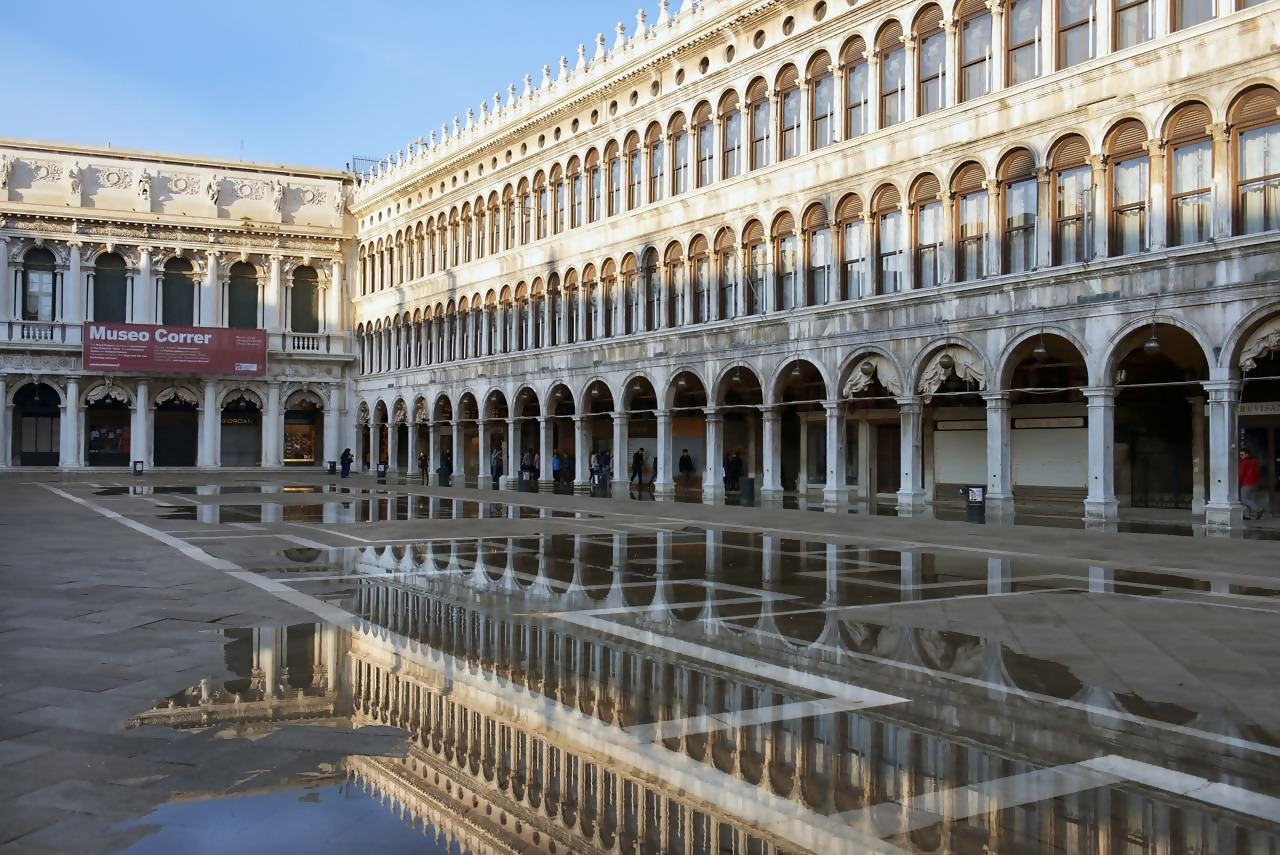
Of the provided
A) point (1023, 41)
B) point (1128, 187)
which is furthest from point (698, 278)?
point (1128, 187)

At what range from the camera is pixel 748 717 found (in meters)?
7.46

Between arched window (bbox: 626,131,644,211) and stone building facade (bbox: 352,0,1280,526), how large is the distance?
0.31 feet

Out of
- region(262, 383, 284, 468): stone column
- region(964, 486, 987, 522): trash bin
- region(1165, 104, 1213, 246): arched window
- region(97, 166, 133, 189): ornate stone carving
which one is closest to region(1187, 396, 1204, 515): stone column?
region(1165, 104, 1213, 246): arched window

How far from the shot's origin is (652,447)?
44.2m

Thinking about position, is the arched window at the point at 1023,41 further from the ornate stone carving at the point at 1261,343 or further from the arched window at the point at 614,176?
the arched window at the point at 614,176

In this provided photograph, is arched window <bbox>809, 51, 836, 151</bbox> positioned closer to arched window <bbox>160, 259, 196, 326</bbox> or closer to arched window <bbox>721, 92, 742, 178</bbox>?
arched window <bbox>721, 92, 742, 178</bbox>

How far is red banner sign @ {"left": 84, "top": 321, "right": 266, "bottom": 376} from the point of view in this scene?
189 feet

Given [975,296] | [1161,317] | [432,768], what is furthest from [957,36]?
[432,768]

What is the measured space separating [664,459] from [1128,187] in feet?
55.6

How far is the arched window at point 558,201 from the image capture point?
142ft

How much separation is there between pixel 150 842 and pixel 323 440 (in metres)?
62.4

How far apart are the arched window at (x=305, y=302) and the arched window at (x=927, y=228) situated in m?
45.1

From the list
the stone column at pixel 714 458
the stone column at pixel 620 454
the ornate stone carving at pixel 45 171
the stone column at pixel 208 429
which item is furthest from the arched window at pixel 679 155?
the ornate stone carving at pixel 45 171

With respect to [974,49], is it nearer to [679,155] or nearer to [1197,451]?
[1197,451]
